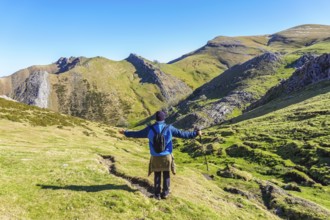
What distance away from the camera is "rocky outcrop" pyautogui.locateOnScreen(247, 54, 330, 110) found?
13100 cm

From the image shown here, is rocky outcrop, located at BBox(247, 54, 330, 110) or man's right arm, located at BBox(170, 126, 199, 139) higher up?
rocky outcrop, located at BBox(247, 54, 330, 110)

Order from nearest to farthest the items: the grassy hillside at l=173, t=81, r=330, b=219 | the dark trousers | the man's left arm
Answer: the man's left arm, the dark trousers, the grassy hillside at l=173, t=81, r=330, b=219

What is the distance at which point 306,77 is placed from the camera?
13700cm

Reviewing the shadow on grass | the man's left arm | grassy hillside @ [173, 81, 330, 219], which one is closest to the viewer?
the man's left arm

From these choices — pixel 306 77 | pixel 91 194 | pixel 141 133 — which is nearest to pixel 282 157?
pixel 141 133

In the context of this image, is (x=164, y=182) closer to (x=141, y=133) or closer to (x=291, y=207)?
(x=141, y=133)

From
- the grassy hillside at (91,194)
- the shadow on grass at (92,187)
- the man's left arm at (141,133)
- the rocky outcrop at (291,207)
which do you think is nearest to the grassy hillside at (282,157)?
the rocky outcrop at (291,207)

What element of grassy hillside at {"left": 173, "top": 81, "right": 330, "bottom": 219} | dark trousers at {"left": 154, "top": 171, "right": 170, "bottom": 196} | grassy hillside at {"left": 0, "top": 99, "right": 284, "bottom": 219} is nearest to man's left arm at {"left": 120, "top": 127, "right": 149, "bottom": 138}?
dark trousers at {"left": 154, "top": 171, "right": 170, "bottom": 196}

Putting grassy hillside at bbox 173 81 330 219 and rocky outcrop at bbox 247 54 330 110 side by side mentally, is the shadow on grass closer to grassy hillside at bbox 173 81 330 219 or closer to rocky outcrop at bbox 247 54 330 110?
grassy hillside at bbox 173 81 330 219

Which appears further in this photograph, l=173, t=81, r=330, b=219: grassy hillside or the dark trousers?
l=173, t=81, r=330, b=219: grassy hillside

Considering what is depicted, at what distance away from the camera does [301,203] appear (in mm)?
27375

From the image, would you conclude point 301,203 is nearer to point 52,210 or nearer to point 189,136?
point 189,136

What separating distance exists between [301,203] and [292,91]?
120m

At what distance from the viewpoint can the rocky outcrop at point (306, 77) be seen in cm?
13100
